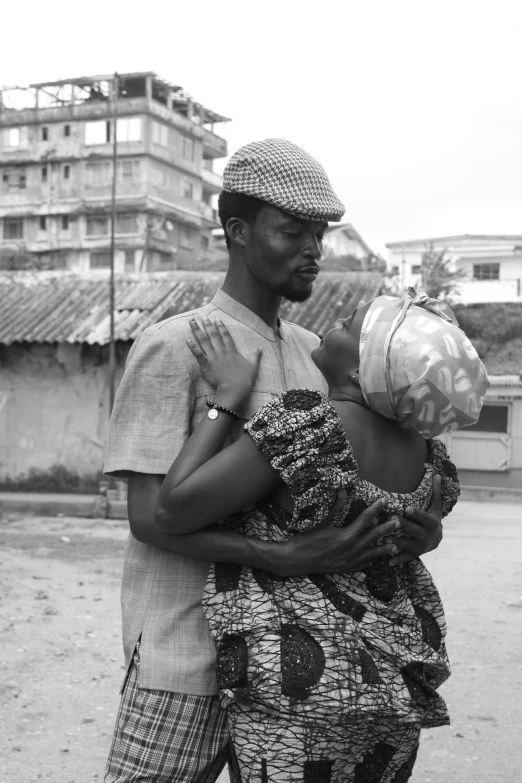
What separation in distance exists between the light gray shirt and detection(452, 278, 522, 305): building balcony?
1495 inches

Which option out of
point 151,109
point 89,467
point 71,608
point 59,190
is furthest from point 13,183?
point 71,608

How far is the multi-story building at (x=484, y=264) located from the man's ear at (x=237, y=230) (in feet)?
125

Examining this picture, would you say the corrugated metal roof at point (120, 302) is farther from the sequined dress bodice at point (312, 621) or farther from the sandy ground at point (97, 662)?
the sequined dress bodice at point (312, 621)

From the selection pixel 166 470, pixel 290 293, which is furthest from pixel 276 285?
pixel 166 470

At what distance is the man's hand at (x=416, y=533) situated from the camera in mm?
1938

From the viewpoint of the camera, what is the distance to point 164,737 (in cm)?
193

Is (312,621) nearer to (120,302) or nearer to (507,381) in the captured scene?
(120,302)

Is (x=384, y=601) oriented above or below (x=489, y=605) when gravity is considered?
above

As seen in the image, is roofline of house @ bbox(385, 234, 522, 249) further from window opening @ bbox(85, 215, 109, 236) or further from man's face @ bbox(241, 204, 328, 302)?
man's face @ bbox(241, 204, 328, 302)

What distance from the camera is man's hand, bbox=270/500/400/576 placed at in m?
1.82

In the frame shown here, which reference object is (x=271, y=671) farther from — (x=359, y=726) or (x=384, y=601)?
(x=384, y=601)

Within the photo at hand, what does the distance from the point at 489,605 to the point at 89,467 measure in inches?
311

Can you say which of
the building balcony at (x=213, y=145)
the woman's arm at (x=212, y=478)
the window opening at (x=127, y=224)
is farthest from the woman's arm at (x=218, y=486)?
the building balcony at (x=213, y=145)

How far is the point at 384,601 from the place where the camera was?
1.97 meters
